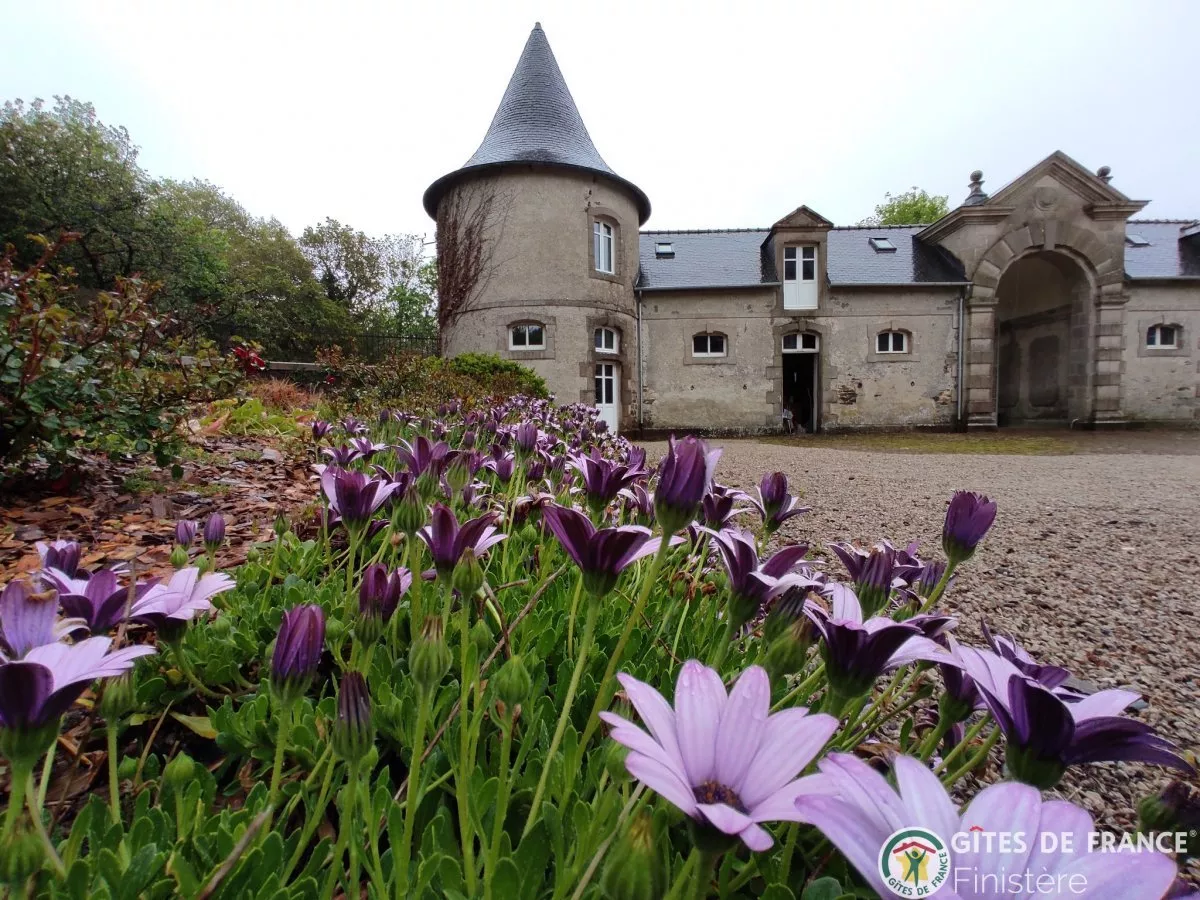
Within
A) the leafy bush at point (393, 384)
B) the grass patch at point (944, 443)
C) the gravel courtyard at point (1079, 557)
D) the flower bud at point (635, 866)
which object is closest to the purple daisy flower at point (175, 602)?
the flower bud at point (635, 866)

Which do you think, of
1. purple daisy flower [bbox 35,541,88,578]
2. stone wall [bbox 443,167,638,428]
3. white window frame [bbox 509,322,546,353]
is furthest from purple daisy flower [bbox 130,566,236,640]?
white window frame [bbox 509,322,546,353]

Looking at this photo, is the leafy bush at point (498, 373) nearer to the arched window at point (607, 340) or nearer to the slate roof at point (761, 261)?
the arched window at point (607, 340)

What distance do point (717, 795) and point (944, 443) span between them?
46.5 ft

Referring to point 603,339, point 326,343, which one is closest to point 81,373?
point 603,339

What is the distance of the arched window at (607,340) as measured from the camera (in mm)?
15617

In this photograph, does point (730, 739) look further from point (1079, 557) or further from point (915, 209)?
point (915, 209)

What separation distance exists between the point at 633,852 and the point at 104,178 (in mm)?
24603

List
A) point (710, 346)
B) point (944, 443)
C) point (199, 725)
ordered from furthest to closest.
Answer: point (710, 346)
point (944, 443)
point (199, 725)

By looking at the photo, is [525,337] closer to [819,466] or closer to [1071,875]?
[819,466]

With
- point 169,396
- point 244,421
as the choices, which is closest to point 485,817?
point 169,396

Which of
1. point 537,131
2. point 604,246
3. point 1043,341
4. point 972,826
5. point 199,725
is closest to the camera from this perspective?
point 972,826

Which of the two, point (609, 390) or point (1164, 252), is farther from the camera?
point (1164, 252)

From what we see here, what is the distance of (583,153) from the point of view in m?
15.7

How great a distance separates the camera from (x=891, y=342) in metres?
16.4
